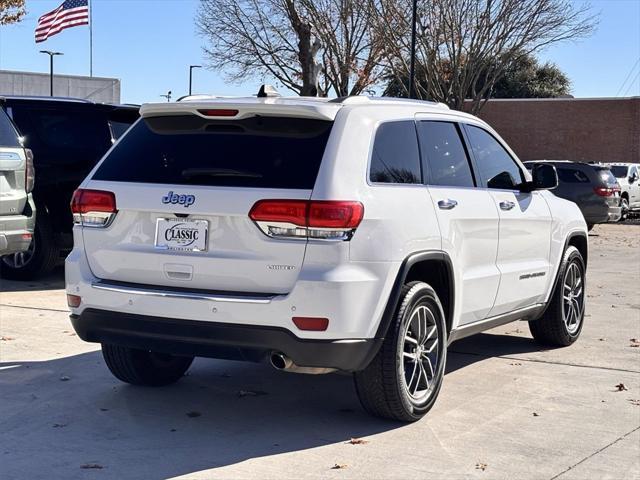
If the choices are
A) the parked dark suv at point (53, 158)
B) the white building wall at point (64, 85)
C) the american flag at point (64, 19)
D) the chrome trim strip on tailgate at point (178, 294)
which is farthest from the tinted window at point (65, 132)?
the white building wall at point (64, 85)

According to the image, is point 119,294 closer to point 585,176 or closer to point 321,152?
point 321,152

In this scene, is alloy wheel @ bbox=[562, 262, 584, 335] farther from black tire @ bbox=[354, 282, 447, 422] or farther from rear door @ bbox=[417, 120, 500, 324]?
black tire @ bbox=[354, 282, 447, 422]

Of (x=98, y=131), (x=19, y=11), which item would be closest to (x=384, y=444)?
(x=98, y=131)

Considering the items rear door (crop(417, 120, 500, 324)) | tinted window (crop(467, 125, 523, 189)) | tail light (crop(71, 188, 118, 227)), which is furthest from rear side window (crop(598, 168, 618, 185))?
tail light (crop(71, 188, 118, 227))

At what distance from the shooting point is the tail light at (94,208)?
567 cm

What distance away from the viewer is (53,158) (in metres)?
11.2

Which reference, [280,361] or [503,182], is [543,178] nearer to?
[503,182]

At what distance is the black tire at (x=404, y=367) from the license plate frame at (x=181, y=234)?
1.15 metres

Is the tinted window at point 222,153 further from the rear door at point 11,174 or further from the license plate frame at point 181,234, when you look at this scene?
the rear door at point 11,174

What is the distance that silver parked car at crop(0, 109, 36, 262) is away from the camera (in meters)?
8.90

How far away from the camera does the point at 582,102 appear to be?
4462 centimetres

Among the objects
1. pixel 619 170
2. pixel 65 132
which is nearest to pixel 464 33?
pixel 619 170

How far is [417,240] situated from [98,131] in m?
6.80

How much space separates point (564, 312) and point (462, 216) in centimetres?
234
